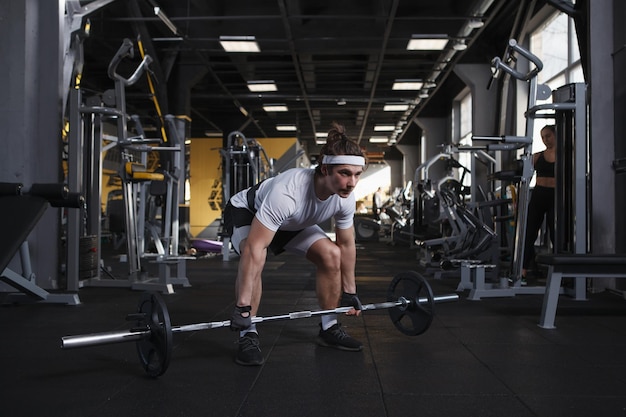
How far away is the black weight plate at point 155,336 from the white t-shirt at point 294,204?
0.46 metres

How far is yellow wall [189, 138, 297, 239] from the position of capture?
48.0ft

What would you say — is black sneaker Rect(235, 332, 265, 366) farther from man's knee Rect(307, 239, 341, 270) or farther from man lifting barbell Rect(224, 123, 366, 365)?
man's knee Rect(307, 239, 341, 270)

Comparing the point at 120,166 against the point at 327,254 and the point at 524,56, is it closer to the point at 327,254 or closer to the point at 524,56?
the point at 327,254

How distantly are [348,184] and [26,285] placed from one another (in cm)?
213

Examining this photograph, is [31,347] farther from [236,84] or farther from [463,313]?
[236,84]

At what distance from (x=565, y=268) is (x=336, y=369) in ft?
4.61

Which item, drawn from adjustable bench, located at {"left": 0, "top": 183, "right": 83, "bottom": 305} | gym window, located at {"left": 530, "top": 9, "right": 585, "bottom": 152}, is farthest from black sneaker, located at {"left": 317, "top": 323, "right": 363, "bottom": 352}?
gym window, located at {"left": 530, "top": 9, "right": 585, "bottom": 152}

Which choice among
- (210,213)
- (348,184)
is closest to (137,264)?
(348,184)

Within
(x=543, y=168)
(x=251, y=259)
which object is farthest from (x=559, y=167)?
(x=251, y=259)

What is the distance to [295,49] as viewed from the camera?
29.2ft

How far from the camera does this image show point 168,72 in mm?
9406

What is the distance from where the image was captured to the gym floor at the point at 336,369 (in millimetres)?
1608

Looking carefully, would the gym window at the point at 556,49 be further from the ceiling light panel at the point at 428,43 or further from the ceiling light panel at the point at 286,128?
the ceiling light panel at the point at 286,128

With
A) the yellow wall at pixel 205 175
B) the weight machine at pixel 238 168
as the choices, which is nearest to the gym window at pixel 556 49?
the weight machine at pixel 238 168
